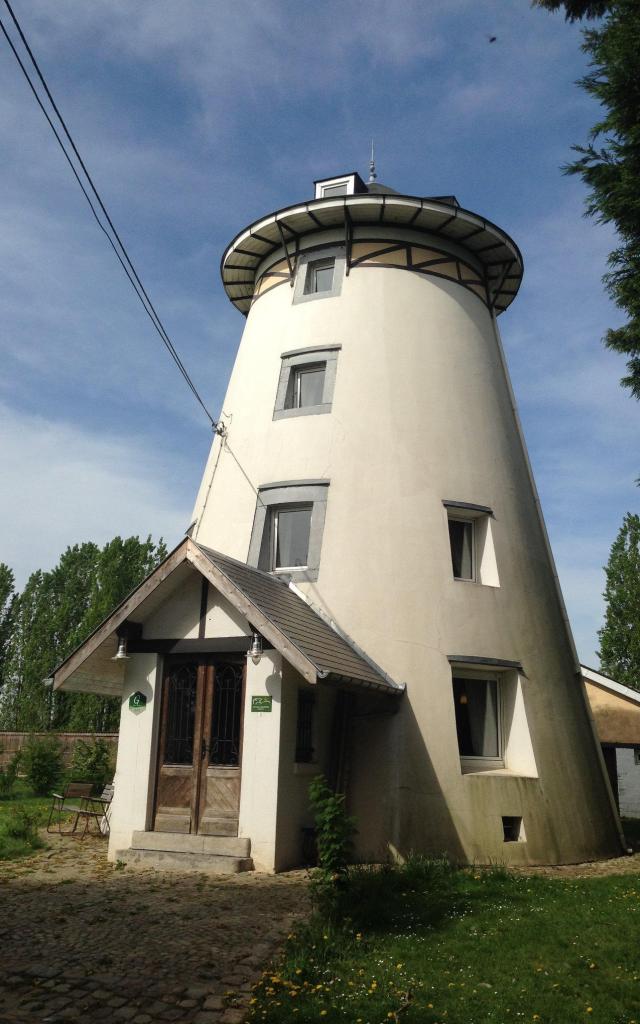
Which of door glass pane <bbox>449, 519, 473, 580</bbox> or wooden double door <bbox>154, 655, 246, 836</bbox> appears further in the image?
door glass pane <bbox>449, 519, 473, 580</bbox>

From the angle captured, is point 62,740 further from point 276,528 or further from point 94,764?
point 276,528

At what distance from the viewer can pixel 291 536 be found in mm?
14969

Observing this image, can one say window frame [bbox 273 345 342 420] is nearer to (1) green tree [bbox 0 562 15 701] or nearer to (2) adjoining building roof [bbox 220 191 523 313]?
(2) adjoining building roof [bbox 220 191 523 313]

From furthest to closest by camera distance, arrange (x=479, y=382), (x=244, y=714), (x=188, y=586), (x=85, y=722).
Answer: (x=85, y=722)
(x=479, y=382)
(x=188, y=586)
(x=244, y=714)

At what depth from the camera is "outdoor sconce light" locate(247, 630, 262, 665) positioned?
11164mm

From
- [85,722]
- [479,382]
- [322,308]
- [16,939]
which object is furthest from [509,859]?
[85,722]

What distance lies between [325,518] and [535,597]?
438 cm

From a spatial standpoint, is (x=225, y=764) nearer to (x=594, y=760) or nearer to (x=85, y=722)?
(x=594, y=760)

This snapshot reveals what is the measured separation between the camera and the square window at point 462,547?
596 inches

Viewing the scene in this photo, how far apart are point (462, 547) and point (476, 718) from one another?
10.6 feet

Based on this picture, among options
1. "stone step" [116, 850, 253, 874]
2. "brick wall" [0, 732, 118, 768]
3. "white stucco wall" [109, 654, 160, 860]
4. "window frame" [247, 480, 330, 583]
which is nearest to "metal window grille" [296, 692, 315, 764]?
"stone step" [116, 850, 253, 874]

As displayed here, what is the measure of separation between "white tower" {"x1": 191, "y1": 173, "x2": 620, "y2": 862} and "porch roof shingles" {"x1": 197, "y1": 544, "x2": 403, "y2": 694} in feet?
1.68

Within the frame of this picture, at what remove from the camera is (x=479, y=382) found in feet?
55.3

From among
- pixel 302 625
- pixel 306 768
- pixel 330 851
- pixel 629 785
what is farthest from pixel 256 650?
pixel 629 785
